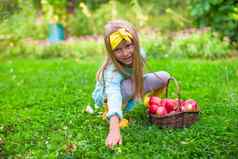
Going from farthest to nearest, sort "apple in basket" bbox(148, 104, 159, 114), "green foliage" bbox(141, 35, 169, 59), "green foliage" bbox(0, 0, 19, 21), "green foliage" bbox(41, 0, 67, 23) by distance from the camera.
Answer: "green foliage" bbox(41, 0, 67, 23)
"green foliage" bbox(141, 35, 169, 59)
"green foliage" bbox(0, 0, 19, 21)
"apple in basket" bbox(148, 104, 159, 114)

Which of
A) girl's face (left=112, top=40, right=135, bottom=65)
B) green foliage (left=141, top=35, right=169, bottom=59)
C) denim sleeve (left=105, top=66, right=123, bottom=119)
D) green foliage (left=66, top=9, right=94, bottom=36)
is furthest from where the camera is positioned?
green foliage (left=66, top=9, right=94, bottom=36)

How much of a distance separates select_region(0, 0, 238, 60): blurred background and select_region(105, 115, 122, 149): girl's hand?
79.6 inches

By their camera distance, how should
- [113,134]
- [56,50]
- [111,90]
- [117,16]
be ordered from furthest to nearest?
[117,16] → [56,50] → [111,90] → [113,134]

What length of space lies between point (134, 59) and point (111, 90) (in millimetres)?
314

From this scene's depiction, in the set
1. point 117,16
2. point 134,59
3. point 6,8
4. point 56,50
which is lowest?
point 134,59

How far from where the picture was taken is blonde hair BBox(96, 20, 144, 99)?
451cm

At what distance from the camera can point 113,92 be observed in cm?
454

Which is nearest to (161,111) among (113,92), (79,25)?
(113,92)

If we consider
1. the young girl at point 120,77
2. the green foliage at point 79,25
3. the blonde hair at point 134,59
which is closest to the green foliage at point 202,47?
the green foliage at point 79,25

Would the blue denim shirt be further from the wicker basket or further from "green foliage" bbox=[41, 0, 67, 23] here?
"green foliage" bbox=[41, 0, 67, 23]

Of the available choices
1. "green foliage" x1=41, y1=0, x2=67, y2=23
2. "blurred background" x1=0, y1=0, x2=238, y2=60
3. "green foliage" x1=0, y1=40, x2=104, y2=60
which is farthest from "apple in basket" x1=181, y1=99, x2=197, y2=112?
"green foliage" x1=41, y1=0, x2=67, y2=23

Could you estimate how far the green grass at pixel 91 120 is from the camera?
13.5 feet

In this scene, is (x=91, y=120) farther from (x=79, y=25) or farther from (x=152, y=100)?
(x=79, y=25)

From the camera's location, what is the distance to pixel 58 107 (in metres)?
5.50
